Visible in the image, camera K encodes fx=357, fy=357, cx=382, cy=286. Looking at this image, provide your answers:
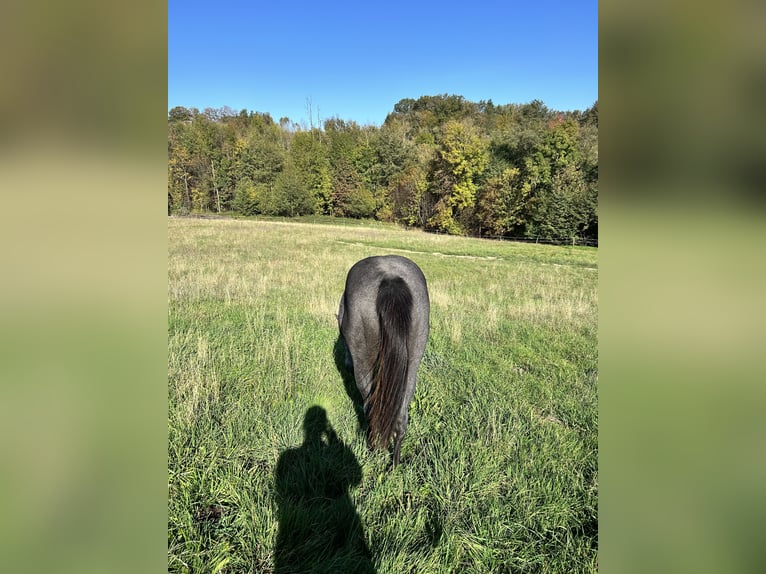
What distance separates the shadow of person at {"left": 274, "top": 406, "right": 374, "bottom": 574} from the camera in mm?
2047

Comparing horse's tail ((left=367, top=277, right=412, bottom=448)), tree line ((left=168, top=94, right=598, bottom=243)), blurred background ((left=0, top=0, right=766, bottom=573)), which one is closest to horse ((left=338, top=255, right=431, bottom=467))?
horse's tail ((left=367, top=277, right=412, bottom=448))

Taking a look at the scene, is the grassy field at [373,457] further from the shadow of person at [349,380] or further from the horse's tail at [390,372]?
the horse's tail at [390,372]

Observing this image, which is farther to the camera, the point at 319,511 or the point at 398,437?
the point at 398,437

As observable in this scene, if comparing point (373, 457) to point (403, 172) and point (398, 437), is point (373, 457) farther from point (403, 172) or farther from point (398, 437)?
point (403, 172)

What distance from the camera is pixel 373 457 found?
283 centimetres

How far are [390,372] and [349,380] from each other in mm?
1593

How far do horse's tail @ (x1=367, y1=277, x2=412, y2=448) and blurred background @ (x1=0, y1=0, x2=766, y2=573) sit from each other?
218cm
